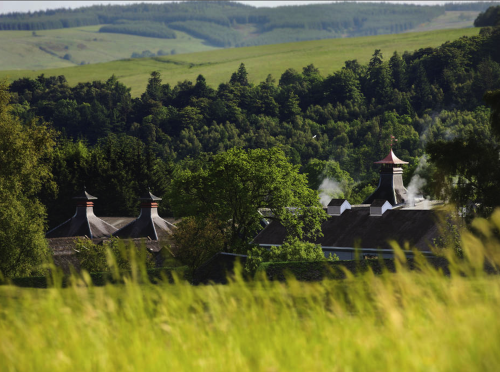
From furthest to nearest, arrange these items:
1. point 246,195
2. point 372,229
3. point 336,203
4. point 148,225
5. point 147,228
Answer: point 148,225
point 147,228
point 336,203
point 372,229
point 246,195

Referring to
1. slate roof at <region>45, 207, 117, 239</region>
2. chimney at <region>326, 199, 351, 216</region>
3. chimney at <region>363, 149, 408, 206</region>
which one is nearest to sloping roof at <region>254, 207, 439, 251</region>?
chimney at <region>326, 199, 351, 216</region>

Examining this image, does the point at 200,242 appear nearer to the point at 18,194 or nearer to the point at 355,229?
the point at 355,229

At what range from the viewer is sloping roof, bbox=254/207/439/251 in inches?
2307

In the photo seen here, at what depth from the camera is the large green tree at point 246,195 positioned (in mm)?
54625

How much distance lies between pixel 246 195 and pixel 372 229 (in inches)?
507

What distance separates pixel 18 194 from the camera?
4400 cm

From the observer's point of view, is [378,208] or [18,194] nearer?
[18,194]

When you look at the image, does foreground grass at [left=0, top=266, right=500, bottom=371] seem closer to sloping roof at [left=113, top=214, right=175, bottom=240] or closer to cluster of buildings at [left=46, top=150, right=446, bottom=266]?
cluster of buildings at [left=46, top=150, right=446, bottom=266]

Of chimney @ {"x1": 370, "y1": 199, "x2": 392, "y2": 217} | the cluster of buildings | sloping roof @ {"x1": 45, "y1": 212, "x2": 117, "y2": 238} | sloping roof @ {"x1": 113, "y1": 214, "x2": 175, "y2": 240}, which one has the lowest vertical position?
sloping roof @ {"x1": 45, "y1": 212, "x2": 117, "y2": 238}

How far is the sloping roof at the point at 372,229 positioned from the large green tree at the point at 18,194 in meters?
24.8

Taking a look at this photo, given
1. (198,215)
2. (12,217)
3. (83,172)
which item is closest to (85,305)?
(12,217)

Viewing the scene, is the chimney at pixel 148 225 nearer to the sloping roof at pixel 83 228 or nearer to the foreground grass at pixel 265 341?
the sloping roof at pixel 83 228

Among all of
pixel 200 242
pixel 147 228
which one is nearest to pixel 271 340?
pixel 200 242

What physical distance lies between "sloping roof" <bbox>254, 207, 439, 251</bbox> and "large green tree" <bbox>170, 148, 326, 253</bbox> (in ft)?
20.4
